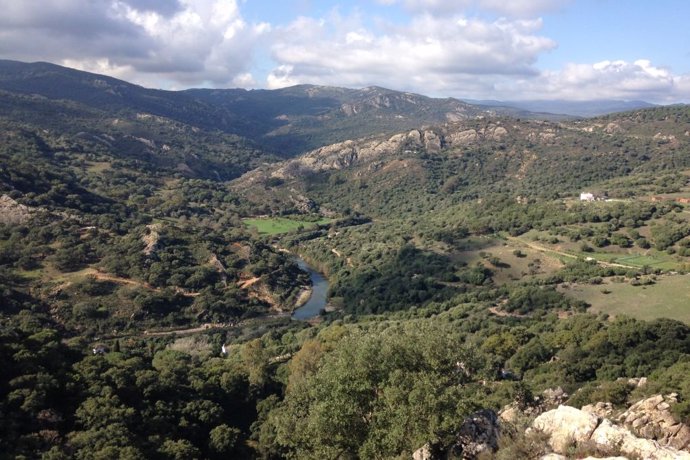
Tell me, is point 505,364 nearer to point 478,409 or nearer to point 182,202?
point 478,409

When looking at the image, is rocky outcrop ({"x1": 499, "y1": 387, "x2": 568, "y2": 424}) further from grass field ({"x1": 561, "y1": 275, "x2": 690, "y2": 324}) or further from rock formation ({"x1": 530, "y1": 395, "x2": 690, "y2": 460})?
grass field ({"x1": 561, "y1": 275, "x2": 690, "y2": 324})

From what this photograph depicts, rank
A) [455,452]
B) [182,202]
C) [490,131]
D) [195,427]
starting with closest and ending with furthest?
[455,452]
[195,427]
[182,202]
[490,131]

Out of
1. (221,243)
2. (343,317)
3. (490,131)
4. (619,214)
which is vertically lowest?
(343,317)

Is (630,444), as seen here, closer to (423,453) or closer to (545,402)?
(423,453)

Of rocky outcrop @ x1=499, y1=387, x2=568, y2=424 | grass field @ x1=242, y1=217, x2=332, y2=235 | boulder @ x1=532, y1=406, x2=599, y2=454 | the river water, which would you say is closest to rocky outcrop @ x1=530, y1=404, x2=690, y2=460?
boulder @ x1=532, y1=406, x2=599, y2=454

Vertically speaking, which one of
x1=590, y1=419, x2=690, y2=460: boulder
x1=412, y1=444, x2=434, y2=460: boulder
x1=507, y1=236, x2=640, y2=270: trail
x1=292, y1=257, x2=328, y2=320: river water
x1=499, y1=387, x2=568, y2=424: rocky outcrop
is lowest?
x1=292, y1=257, x2=328, y2=320: river water

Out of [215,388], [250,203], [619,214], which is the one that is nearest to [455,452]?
[215,388]

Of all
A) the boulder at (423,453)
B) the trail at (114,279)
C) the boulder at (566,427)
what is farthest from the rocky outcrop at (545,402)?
the trail at (114,279)

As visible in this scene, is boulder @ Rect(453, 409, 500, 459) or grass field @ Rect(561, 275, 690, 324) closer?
boulder @ Rect(453, 409, 500, 459)
